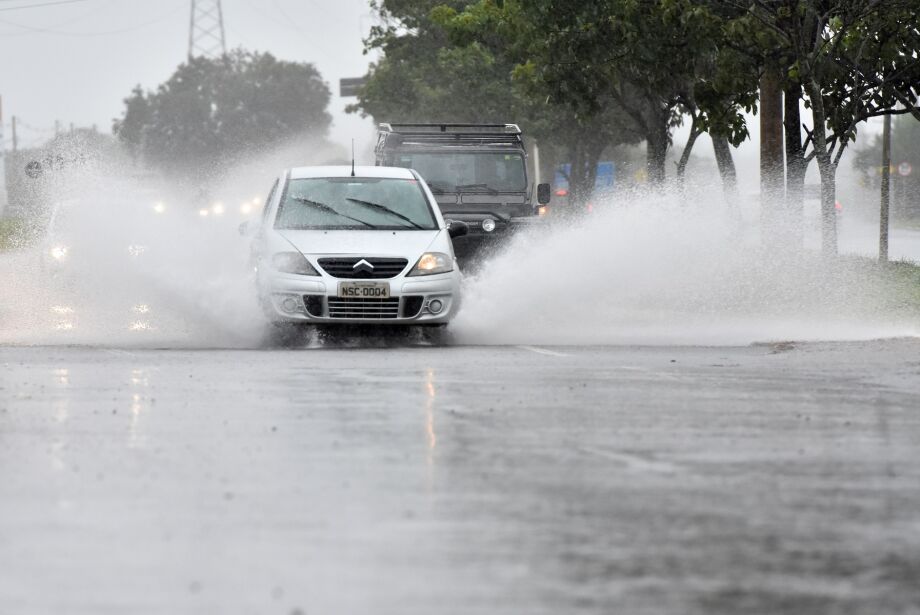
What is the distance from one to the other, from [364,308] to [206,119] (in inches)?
5090

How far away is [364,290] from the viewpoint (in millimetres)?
17562

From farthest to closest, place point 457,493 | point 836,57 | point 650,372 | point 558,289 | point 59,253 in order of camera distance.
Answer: point 59,253
point 836,57
point 558,289
point 650,372
point 457,493

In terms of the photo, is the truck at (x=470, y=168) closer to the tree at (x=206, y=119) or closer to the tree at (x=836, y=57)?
the tree at (x=836, y=57)

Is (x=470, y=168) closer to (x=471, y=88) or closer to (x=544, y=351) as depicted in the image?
(x=544, y=351)

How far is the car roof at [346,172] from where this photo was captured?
19562 millimetres

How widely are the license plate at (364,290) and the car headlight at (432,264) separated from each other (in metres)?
0.35

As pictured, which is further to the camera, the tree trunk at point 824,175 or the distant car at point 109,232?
the tree trunk at point 824,175

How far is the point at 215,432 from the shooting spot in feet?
33.8

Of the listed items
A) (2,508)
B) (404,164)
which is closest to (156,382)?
(2,508)

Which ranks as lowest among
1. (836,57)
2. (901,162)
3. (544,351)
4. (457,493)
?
(901,162)

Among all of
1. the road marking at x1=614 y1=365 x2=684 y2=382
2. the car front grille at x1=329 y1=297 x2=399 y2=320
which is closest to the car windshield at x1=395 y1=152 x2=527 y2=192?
the car front grille at x1=329 y1=297 x2=399 y2=320

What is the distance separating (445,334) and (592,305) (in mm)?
3072

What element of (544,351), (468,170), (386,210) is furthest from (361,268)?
(468,170)

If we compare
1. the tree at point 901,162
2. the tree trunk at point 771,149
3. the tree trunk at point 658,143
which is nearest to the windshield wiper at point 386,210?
the tree trunk at point 771,149
